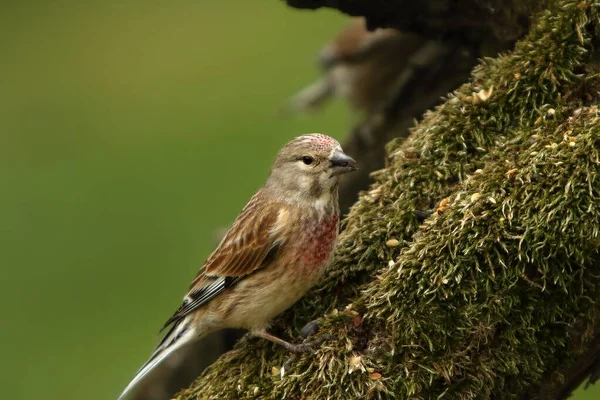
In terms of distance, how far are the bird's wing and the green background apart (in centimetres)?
238

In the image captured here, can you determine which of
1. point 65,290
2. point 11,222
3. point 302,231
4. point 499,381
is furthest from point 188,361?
point 11,222

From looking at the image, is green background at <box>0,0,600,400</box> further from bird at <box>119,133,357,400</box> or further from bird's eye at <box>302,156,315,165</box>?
bird's eye at <box>302,156,315,165</box>

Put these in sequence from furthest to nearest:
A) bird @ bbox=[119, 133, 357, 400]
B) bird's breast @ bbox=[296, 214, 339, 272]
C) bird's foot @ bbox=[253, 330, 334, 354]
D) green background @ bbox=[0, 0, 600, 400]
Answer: green background @ bbox=[0, 0, 600, 400]
bird @ bbox=[119, 133, 357, 400]
bird's breast @ bbox=[296, 214, 339, 272]
bird's foot @ bbox=[253, 330, 334, 354]

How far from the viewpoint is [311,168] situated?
5.14m

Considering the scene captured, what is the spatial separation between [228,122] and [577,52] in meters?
7.29

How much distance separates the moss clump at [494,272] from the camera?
4.00 m

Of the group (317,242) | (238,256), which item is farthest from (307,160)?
(238,256)

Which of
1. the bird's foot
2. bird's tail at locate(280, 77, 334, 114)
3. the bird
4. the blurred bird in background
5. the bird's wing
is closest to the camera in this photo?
the bird's foot

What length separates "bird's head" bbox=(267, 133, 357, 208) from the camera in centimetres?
507

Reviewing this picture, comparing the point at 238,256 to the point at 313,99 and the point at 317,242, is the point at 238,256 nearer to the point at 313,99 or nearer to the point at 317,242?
the point at 317,242

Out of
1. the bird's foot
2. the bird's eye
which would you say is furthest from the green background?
the bird's foot

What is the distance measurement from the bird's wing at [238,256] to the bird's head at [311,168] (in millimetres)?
151

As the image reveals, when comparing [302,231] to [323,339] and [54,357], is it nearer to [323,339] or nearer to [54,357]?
[323,339]

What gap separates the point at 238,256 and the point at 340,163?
2.36 feet
